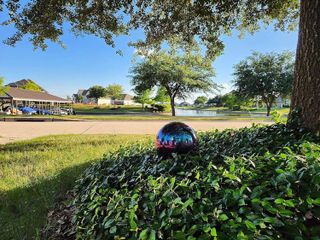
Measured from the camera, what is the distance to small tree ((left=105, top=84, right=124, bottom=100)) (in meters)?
107

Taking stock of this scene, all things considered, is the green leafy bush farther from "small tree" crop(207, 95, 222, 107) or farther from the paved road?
"small tree" crop(207, 95, 222, 107)

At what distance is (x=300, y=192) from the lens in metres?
2.42

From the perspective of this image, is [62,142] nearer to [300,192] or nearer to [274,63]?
[300,192]

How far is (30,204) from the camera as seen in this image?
4629 millimetres

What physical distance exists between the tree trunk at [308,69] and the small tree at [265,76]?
33.9 metres

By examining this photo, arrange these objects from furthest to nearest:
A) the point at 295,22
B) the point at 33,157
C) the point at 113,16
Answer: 1. the point at 295,22
2. the point at 113,16
3. the point at 33,157

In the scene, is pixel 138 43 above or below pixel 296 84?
above

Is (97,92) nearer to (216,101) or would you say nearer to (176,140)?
(216,101)

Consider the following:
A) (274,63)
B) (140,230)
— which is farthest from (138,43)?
(274,63)

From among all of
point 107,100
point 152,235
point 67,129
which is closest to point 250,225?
point 152,235

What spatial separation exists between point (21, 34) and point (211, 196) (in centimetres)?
767

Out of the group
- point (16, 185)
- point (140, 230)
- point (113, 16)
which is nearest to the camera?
point (140, 230)

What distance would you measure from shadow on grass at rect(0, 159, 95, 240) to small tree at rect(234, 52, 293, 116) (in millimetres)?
34991

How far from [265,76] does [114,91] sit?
254ft
